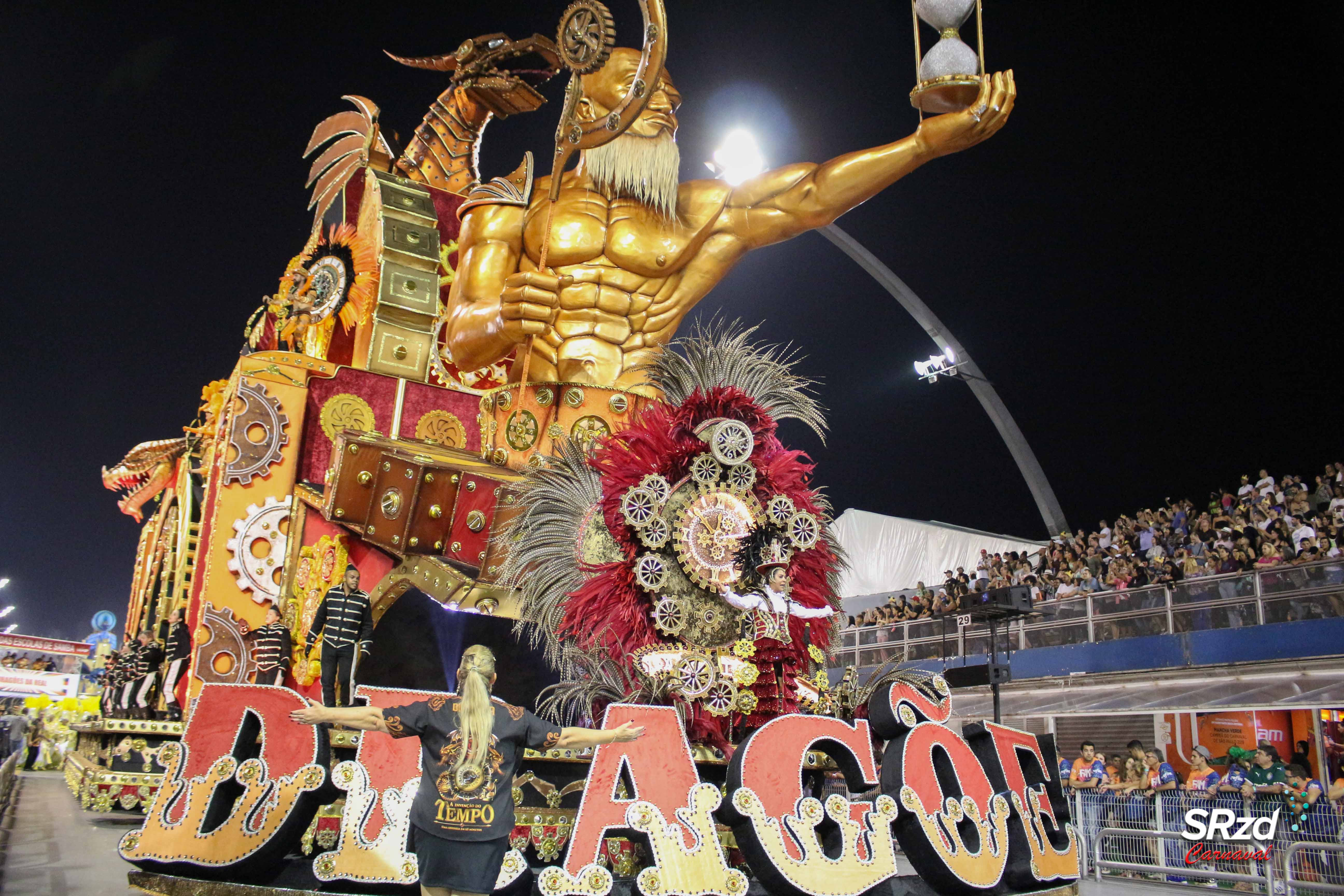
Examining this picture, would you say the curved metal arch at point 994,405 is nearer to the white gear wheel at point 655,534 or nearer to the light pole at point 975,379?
the light pole at point 975,379

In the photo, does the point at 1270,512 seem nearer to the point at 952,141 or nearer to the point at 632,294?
the point at 952,141

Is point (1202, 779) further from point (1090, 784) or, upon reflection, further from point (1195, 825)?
point (1090, 784)

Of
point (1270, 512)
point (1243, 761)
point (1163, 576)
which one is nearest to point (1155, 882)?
point (1243, 761)

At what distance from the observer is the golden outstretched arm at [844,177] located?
628 centimetres

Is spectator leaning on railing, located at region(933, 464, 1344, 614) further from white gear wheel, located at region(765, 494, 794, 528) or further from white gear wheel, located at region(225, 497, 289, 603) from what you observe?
white gear wheel, located at region(225, 497, 289, 603)

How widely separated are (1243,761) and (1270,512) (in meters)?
4.52

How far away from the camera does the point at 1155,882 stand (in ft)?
26.2

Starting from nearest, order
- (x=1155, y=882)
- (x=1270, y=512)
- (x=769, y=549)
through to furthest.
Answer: (x=769, y=549), (x=1155, y=882), (x=1270, y=512)

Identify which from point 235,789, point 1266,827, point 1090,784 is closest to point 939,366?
point 1090,784

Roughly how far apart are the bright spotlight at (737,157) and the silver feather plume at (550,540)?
20.1ft

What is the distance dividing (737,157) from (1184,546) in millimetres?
8011

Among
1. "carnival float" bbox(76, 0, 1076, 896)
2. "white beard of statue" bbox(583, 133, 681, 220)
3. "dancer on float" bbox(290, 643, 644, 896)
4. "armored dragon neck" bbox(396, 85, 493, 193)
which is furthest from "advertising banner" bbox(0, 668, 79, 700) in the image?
"dancer on float" bbox(290, 643, 644, 896)

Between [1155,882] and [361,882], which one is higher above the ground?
[361,882]

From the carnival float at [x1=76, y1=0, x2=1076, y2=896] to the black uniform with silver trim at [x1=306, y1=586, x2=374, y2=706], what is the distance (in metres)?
0.20
